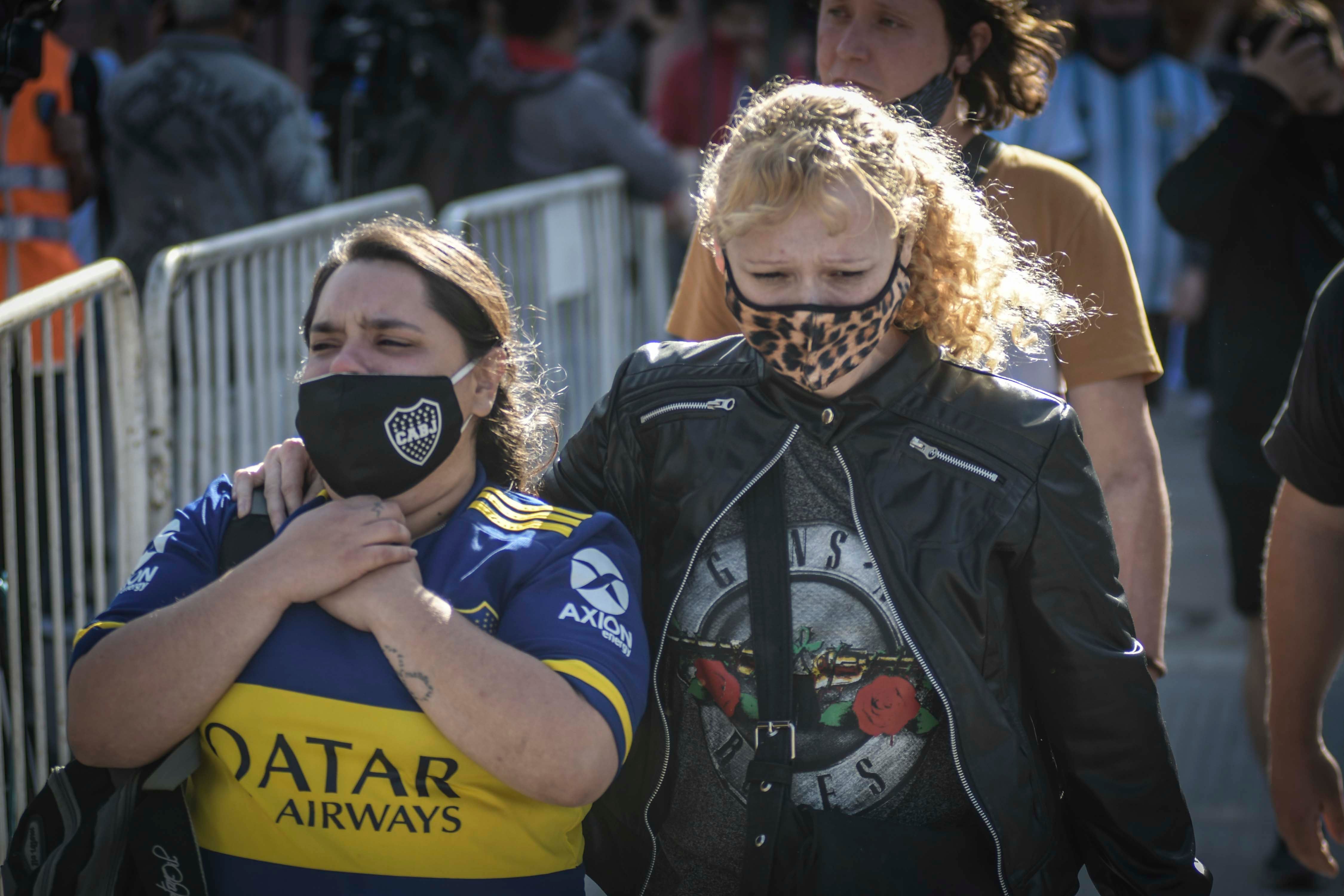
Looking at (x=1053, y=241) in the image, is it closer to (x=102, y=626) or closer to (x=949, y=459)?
(x=949, y=459)

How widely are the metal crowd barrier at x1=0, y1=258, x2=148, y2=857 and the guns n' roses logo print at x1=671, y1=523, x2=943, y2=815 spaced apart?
1689mm

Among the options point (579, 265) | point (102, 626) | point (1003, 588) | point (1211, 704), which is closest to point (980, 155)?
point (1003, 588)

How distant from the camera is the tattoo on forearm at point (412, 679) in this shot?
1784mm

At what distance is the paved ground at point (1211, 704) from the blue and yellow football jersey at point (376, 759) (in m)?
2.48

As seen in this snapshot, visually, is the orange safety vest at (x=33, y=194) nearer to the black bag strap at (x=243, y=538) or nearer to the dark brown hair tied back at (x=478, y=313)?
the dark brown hair tied back at (x=478, y=313)

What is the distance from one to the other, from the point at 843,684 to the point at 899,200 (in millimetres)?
699

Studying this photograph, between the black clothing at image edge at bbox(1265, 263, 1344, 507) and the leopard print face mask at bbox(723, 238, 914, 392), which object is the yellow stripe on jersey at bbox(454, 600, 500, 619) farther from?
the black clothing at image edge at bbox(1265, 263, 1344, 507)

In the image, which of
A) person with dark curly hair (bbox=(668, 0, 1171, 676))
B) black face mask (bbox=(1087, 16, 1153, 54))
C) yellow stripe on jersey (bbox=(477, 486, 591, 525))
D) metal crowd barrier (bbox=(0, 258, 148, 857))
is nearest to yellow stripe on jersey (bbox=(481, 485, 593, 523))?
yellow stripe on jersey (bbox=(477, 486, 591, 525))

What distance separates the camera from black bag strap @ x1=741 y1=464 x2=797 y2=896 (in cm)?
190

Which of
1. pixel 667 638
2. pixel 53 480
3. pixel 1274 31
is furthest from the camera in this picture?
pixel 1274 31

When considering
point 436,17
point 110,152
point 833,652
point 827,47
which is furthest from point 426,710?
point 436,17

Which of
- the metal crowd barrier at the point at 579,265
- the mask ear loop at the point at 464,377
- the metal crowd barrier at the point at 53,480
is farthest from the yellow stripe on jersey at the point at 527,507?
the metal crowd barrier at the point at 579,265

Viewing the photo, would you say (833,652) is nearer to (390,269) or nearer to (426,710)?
(426,710)

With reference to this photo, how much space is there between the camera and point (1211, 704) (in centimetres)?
495
